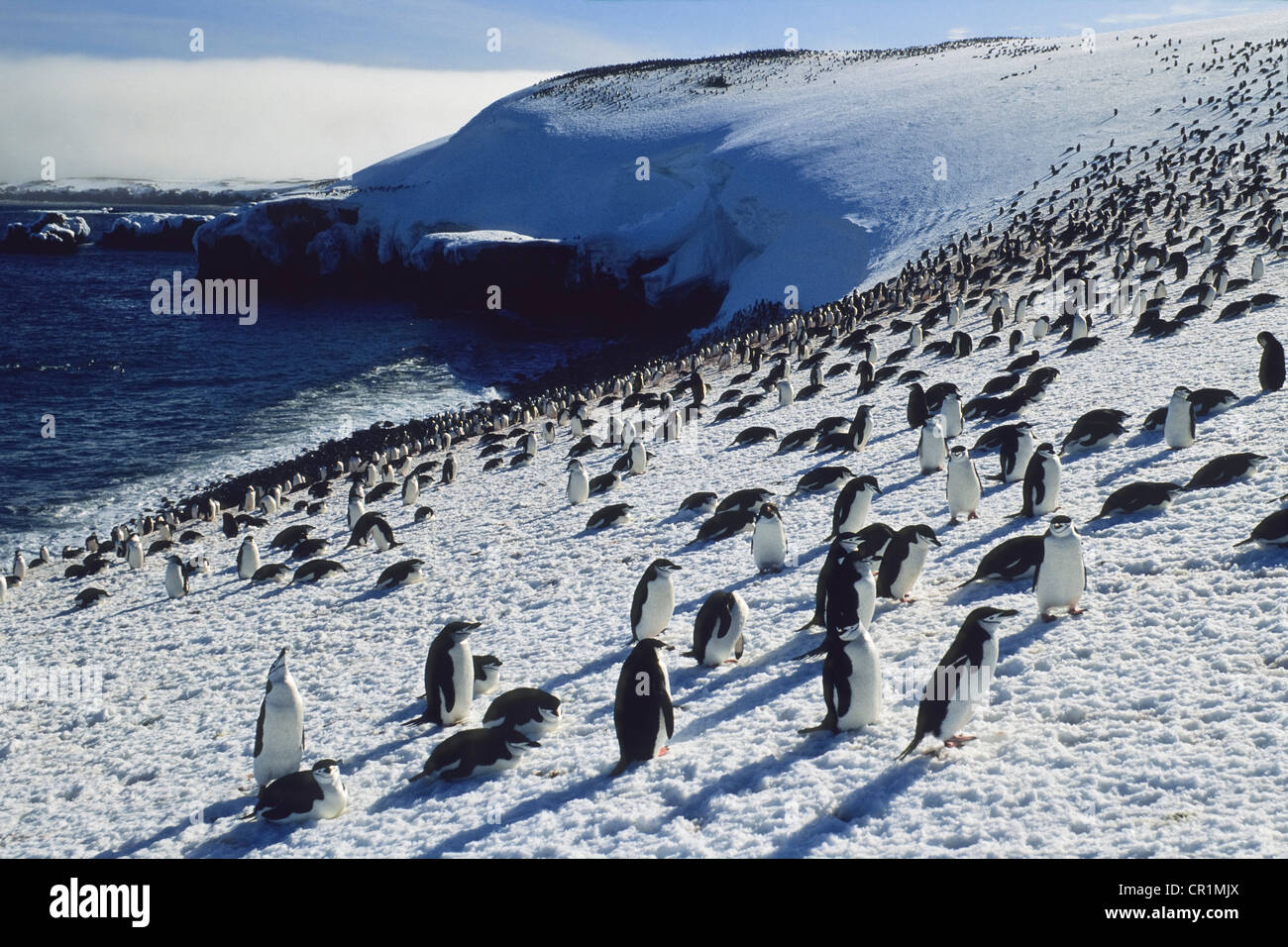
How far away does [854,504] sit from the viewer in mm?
10875

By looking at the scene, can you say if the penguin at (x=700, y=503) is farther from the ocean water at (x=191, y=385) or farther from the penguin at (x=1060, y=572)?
the ocean water at (x=191, y=385)

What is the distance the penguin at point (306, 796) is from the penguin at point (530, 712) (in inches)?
49.5

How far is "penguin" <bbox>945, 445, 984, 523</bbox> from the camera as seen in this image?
1050 centimetres

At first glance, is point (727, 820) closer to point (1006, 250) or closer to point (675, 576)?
point (675, 576)

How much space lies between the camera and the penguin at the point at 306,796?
7.11 meters

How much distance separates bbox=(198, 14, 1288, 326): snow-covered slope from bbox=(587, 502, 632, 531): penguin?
28967 millimetres

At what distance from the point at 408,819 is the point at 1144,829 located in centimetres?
450

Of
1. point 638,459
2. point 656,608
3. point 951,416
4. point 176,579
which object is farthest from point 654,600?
point 176,579

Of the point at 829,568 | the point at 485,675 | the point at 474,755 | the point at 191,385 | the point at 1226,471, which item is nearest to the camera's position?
the point at 474,755

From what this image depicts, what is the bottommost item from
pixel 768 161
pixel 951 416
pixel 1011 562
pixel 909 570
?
pixel 909 570

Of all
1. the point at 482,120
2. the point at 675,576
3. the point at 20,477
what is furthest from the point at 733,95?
the point at 675,576

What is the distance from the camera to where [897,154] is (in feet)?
170

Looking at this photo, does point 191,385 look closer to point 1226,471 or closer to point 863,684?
point 1226,471

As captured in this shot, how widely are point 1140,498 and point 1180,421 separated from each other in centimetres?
252
